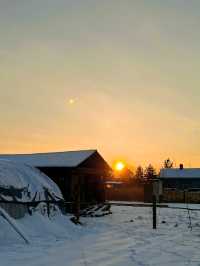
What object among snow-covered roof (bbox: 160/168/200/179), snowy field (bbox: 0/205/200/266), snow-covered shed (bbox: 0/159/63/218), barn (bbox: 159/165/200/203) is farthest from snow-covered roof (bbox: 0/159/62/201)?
snow-covered roof (bbox: 160/168/200/179)

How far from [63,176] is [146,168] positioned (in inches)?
4297

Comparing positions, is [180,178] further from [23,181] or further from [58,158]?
[23,181]

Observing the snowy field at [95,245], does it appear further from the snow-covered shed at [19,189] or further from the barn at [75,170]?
the barn at [75,170]

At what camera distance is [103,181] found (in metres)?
34.4

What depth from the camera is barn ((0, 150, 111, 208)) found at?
30500mm

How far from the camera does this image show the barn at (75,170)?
3050 centimetres

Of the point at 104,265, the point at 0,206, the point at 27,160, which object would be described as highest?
the point at 27,160

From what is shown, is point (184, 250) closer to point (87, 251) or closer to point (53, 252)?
point (87, 251)

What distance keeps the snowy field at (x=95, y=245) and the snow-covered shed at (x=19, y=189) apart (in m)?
0.72

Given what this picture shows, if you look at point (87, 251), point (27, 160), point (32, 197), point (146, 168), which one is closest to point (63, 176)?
point (27, 160)

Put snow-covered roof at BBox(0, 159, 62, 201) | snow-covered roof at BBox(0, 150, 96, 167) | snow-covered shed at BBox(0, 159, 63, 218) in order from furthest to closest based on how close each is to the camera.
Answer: snow-covered roof at BBox(0, 150, 96, 167) < snow-covered roof at BBox(0, 159, 62, 201) < snow-covered shed at BBox(0, 159, 63, 218)

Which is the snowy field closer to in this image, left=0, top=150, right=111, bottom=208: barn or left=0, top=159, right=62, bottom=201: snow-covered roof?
left=0, top=159, right=62, bottom=201: snow-covered roof

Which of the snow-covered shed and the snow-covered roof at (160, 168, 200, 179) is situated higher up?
the snow-covered roof at (160, 168, 200, 179)

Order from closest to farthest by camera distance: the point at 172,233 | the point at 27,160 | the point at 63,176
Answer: the point at 172,233
the point at 63,176
the point at 27,160
